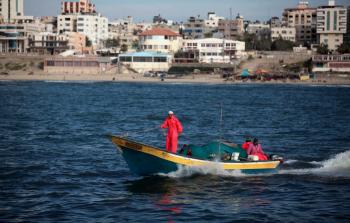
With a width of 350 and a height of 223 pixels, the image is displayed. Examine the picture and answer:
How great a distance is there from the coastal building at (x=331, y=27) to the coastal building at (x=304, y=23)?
30.7ft

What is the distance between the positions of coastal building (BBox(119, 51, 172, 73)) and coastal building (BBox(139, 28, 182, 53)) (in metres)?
10.5

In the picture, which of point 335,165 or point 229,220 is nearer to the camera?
point 229,220

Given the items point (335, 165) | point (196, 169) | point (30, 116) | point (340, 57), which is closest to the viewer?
point (196, 169)

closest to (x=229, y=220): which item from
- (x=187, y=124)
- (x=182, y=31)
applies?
(x=187, y=124)

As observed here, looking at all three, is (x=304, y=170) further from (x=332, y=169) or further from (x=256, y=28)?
(x=256, y=28)

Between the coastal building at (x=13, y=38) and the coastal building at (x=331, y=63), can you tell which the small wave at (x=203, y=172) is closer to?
the coastal building at (x=331, y=63)

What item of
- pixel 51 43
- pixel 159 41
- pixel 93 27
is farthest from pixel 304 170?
A: pixel 93 27

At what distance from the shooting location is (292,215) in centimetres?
1919

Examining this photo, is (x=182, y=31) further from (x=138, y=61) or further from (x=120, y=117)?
(x=120, y=117)

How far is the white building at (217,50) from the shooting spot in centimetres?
14550

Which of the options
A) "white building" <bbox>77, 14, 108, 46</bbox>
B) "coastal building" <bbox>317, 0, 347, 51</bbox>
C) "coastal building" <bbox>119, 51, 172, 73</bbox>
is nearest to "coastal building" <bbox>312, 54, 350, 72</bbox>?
"coastal building" <bbox>317, 0, 347, 51</bbox>

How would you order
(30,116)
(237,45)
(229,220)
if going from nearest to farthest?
(229,220)
(30,116)
(237,45)

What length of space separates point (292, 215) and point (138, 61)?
12162 centimetres

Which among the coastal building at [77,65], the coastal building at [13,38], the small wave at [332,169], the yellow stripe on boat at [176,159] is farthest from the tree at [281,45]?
the yellow stripe on boat at [176,159]
